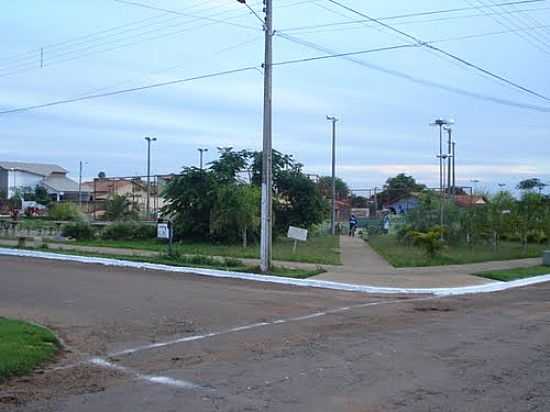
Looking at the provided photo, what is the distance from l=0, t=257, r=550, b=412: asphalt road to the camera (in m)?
7.09

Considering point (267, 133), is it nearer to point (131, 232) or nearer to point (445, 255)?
point (445, 255)

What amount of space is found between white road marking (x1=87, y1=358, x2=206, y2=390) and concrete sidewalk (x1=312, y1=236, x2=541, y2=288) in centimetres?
1133

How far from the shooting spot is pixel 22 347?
357 inches

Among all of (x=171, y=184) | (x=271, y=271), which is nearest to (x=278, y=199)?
(x=171, y=184)

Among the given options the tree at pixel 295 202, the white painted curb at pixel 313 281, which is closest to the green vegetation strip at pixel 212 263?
the white painted curb at pixel 313 281

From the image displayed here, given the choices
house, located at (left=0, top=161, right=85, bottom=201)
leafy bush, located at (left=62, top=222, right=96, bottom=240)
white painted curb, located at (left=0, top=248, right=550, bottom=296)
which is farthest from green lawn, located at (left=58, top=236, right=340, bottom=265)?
house, located at (left=0, top=161, right=85, bottom=201)

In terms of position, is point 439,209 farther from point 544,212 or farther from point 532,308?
point 532,308

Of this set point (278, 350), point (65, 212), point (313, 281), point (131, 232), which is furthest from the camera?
point (65, 212)

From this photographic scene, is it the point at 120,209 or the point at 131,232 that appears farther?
the point at 120,209

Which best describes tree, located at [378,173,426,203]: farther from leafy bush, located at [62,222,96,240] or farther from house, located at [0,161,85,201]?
leafy bush, located at [62,222,96,240]

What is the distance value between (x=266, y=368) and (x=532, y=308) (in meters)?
9.00

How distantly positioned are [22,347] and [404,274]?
A: 15.0 meters

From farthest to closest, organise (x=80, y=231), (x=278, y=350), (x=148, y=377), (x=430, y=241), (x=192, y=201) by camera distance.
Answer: (x=80, y=231)
(x=192, y=201)
(x=430, y=241)
(x=278, y=350)
(x=148, y=377)

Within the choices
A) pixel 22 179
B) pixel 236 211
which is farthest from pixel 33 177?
pixel 236 211
